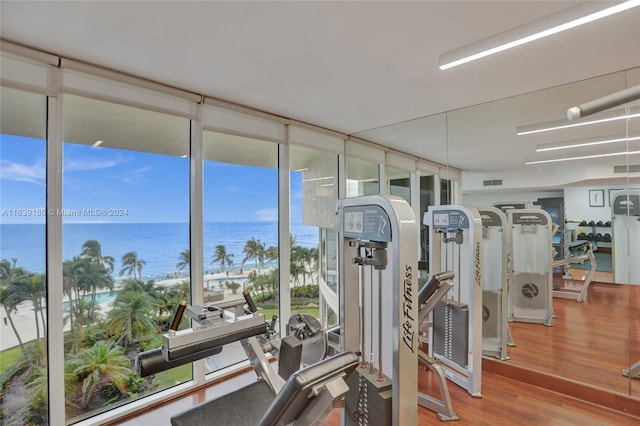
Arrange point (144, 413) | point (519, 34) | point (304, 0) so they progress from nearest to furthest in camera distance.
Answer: point (304, 0), point (519, 34), point (144, 413)

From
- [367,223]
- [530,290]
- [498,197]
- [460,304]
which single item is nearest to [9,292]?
[367,223]

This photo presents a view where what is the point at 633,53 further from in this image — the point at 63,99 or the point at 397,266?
the point at 63,99

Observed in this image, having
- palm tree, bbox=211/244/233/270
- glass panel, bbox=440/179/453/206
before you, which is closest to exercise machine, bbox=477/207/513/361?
glass panel, bbox=440/179/453/206

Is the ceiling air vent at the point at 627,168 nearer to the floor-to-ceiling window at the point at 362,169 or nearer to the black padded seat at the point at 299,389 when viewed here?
the floor-to-ceiling window at the point at 362,169

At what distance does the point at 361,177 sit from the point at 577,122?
260cm

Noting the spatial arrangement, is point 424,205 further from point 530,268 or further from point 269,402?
point 269,402

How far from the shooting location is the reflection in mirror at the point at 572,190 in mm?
2682

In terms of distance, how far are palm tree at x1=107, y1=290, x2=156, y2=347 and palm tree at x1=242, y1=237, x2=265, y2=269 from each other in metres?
1.07

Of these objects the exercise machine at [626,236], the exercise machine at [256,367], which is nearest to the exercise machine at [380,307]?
the exercise machine at [256,367]

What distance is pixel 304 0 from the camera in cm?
171

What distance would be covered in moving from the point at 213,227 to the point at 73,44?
183 cm

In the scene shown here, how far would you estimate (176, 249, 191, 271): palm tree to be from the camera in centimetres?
306

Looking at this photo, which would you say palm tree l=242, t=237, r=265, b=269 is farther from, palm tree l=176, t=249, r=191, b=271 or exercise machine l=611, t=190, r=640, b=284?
exercise machine l=611, t=190, r=640, b=284

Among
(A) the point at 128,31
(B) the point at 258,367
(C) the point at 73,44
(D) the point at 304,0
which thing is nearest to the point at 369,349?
(B) the point at 258,367
